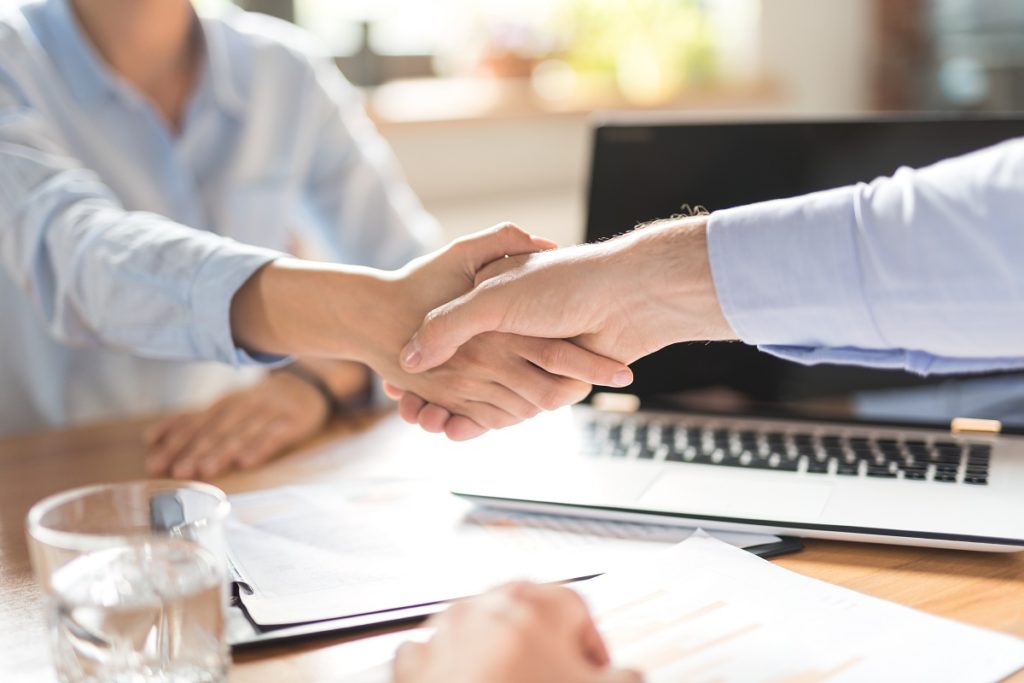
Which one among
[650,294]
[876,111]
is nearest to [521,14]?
[876,111]

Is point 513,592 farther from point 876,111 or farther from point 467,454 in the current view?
point 876,111

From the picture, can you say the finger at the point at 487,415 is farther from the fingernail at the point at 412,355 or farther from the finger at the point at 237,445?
the finger at the point at 237,445

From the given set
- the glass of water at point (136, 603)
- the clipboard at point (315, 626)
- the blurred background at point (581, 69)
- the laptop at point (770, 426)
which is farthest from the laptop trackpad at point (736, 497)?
the blurred background at point (581, 69)

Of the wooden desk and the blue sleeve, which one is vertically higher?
the blue sleeve

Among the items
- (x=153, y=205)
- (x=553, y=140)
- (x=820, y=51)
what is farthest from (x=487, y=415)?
(x=820, y=51)

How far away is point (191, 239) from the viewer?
975mm

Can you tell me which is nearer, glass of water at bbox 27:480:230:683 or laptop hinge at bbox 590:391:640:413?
glass of water at bbox 27:480:230:683

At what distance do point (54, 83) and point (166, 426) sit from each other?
504mm

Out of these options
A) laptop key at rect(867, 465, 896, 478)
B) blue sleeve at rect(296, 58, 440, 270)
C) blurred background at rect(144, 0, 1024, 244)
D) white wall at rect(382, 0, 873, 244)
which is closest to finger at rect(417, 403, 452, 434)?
laptop key at rect(867, 465, 896, 478)

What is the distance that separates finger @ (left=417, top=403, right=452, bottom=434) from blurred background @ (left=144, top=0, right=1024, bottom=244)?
57.7 inches

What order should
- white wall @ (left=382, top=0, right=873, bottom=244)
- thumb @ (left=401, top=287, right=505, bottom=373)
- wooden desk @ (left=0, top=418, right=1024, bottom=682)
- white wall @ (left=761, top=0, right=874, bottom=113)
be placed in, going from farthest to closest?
1. white wall @ (left=761, top=0, right=874, bottom=113)
2. white wall @ (left=382, top=0, right=873, bottom=244)
3. thumb @ (left=401, top=287, right=505, bottom=373)
4. wooden desk @ (left=0, top=418, right=1024, bottom=682)

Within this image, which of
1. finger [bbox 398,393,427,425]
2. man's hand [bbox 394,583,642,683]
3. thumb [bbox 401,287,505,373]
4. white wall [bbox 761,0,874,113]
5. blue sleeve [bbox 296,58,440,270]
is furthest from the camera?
white wall [bbox 761,0,874,113]

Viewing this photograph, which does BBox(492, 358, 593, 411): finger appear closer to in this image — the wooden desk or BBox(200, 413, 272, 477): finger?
the wooden desk

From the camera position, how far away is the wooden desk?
0.61m
